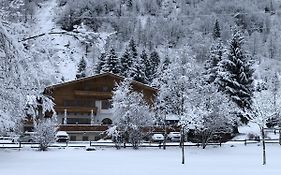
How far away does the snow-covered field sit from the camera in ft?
79.3

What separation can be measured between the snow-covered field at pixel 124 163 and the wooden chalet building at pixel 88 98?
750 inches

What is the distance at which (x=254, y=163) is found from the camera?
31.3m

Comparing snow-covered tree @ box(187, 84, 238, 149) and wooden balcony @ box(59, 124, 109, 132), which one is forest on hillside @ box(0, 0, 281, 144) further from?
wooden balcony @ box(59, 124, 109, 132)

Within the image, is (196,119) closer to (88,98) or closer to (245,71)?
(245,71)

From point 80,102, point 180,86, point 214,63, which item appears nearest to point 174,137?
point 214,63

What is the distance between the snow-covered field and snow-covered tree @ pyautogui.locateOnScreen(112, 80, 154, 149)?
5.35 ft

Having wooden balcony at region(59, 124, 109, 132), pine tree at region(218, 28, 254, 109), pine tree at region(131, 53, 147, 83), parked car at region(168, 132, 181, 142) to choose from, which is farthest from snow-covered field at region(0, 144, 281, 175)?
pine tree at region(131, 53, 147, 83)

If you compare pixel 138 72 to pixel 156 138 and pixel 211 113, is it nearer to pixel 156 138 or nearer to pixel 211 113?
pixel 156 138

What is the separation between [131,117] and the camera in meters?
42.7

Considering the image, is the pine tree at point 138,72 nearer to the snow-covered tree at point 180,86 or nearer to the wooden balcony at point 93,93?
the wooden balcony at point 93,93

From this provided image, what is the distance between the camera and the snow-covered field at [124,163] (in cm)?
2416

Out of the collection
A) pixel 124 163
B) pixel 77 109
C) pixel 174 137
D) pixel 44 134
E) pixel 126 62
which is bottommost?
pixel 124 163

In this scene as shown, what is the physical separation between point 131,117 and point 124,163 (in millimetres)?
13703

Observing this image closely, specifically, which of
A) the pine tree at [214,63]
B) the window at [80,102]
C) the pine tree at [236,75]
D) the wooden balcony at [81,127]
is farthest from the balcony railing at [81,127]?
Answer: the pine tree at [236,75]
